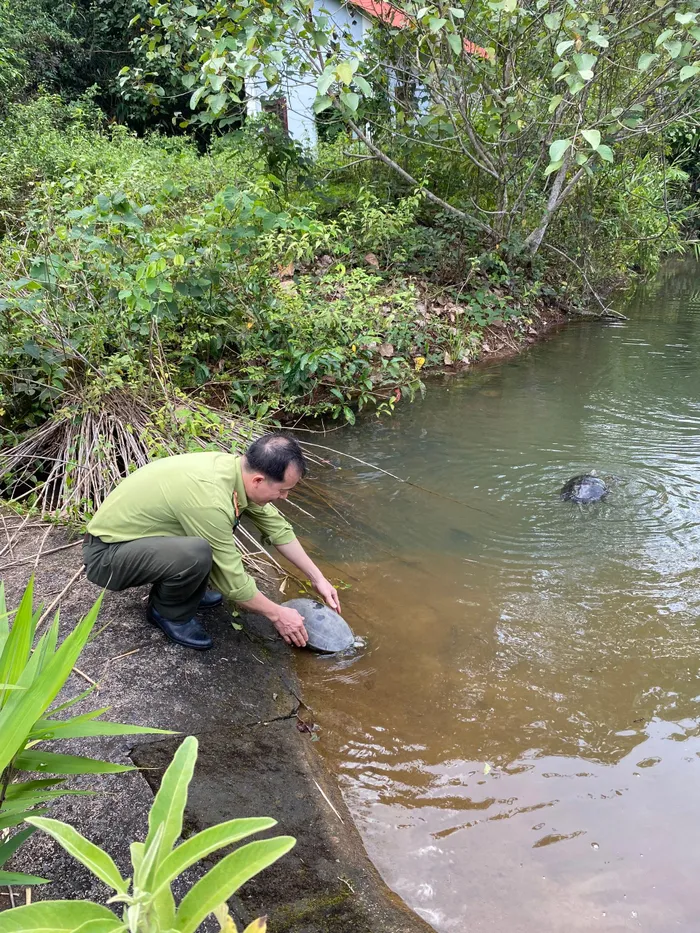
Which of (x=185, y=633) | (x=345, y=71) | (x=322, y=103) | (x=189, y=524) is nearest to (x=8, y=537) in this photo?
(x=185, y=633)

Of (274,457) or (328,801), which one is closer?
(328,801)

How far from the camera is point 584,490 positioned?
4219mm

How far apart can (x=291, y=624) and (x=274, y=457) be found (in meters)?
0.73

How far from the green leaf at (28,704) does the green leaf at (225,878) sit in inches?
18.4

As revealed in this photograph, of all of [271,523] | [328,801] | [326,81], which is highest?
[326,81]

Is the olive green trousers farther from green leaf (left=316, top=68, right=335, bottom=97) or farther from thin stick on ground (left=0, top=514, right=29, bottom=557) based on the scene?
green leaf (left=316, top=68, right=335, bottom=97)

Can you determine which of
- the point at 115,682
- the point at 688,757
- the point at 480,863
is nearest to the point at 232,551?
the point at 115,682

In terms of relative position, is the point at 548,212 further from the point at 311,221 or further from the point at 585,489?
the point at 585,489

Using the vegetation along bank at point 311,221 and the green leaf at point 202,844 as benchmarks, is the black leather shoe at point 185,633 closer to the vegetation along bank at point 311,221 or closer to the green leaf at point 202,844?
the vegetation along bank at point 311,221

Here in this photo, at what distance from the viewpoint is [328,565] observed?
11.8 ft

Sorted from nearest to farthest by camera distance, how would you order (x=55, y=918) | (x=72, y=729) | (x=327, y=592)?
1. (x=55, y=918)
2. (x=72, y=729)
3. (x=327, y=592)

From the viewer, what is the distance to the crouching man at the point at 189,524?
2.41 m

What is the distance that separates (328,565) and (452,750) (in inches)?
55.6

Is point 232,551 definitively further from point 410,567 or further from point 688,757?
point 688,757
